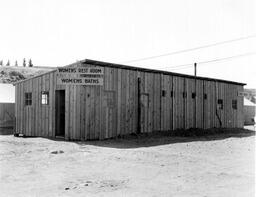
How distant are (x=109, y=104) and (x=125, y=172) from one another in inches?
331

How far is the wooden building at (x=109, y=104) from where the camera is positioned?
15672 millimetres

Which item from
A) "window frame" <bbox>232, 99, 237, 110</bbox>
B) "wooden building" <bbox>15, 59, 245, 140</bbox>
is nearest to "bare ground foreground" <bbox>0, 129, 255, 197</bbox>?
"wooden building" <bbox>15, 59, 245, 140</bbox>

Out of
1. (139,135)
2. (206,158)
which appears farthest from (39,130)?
(206,158)

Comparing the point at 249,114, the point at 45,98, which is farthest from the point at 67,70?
the point at 249,114

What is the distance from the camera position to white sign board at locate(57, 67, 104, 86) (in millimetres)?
15515

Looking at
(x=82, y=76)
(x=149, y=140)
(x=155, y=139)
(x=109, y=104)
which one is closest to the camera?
(x=82, y=76)

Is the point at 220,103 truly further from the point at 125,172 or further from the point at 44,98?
the point at 125,172

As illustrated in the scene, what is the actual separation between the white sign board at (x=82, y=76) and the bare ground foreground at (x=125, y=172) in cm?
383

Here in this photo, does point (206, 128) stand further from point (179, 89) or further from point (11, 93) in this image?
point (11, 93)

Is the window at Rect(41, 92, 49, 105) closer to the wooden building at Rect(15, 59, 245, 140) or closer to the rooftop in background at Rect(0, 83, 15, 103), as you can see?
the wooden building at Rect(15, 59, 245, 140)

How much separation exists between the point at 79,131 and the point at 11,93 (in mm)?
15641

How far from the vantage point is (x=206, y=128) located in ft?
74.3

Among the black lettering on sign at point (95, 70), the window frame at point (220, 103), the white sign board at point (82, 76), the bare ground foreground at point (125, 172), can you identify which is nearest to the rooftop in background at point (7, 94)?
the white sign board at point (82, 76)

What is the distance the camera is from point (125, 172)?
8297mm
